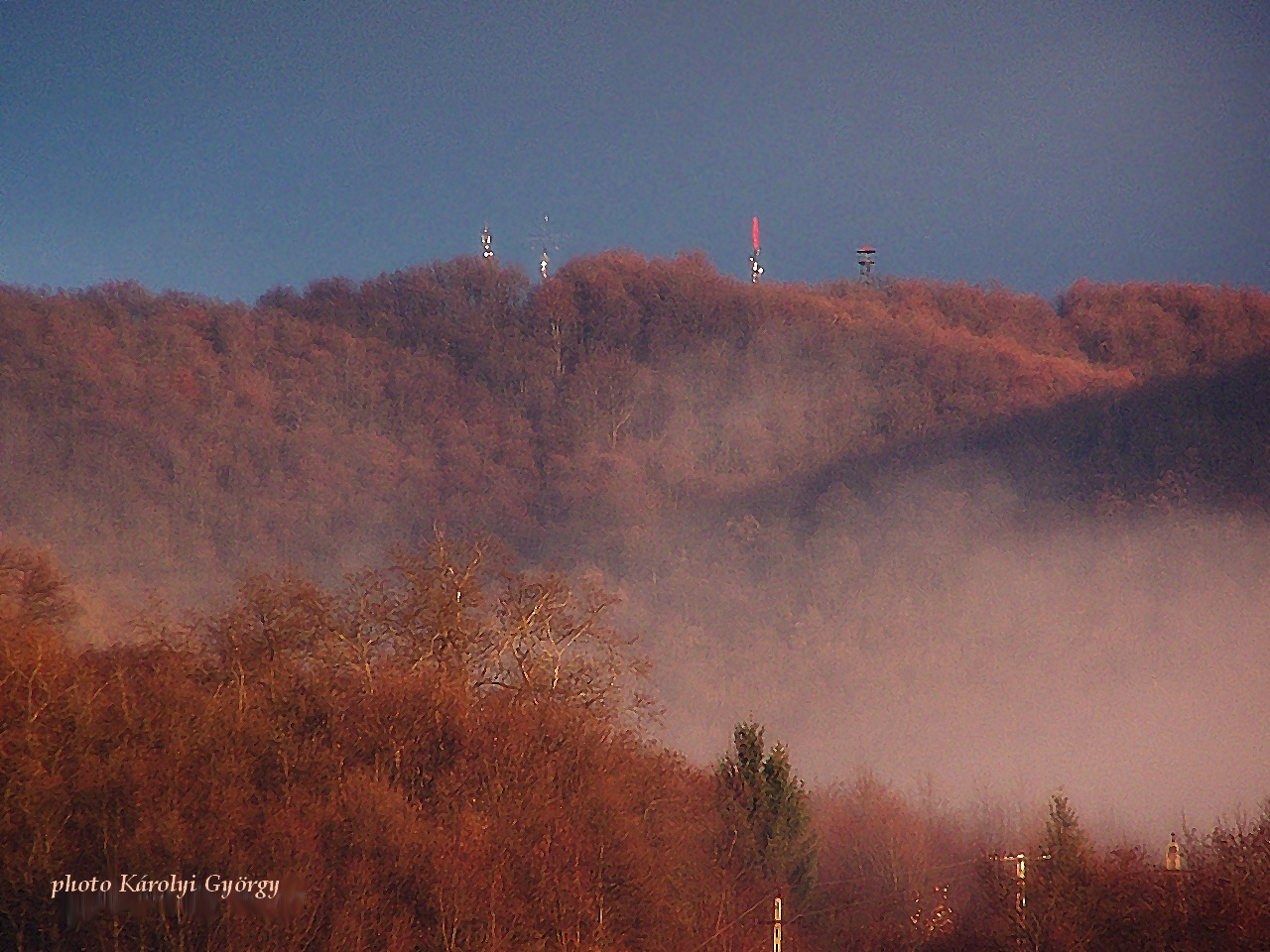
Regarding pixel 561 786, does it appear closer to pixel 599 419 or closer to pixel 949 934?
pixel 949 934

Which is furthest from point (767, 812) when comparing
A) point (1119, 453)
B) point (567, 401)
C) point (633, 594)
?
point (1119, 453)

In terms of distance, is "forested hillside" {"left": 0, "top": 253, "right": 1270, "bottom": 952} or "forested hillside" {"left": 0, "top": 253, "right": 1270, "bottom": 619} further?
"forested hillside" {"left": 0, "top": 253, "right": 1270, "bottom": 619}

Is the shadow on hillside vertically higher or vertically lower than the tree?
higher

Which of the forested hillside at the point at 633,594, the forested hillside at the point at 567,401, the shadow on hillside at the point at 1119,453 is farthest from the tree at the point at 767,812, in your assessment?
the shadow on hillside at the point at 1119,453

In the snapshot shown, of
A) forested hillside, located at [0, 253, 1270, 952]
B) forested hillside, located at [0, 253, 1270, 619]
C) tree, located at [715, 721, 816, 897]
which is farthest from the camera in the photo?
forested hillside, located at [0, 253, 1270, 619]

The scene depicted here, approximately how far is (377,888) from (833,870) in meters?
29.1

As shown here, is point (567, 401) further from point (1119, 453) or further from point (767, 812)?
point (767, 812)

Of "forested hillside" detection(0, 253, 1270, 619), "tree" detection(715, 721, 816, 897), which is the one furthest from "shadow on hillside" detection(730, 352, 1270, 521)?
"tree" detection(715, 721, 816, 897)

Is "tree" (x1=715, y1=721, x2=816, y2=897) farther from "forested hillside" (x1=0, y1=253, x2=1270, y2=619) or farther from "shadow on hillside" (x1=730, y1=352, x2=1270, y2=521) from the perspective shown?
"shadow on hillside" (x1=730, y1=352, x2=1270, y2=521)

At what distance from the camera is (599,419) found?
99.1 m

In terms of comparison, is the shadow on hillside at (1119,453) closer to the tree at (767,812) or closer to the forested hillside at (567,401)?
the forested hillside at (567,401)

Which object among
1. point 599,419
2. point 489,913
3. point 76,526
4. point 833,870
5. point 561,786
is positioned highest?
point 599,419

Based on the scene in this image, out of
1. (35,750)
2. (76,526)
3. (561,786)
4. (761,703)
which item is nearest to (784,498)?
(761,703)

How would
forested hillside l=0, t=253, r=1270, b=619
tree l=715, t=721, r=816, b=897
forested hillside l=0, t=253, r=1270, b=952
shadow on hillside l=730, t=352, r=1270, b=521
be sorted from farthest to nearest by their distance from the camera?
shadow on hillside l=730, t=352, r=1270, b=521
forested hillside l=0, t=253, r=1270, b=619
tree l=715, t=721, r=816, b=897
forested hillside l=0, t=253, r=1270, b=952
